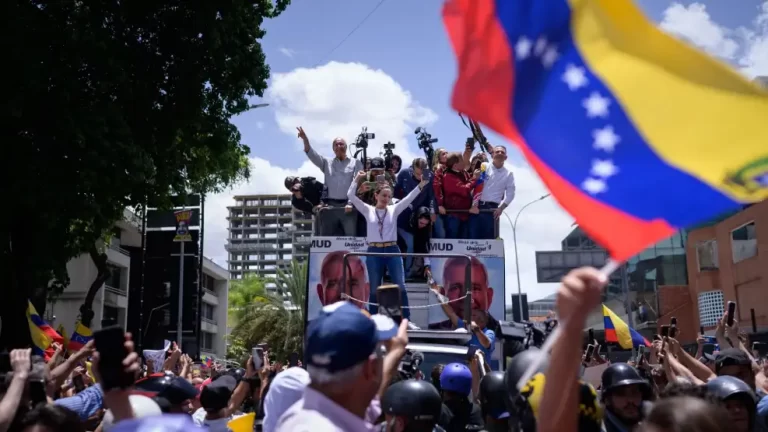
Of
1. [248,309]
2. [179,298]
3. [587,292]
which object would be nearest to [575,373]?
[587,292]

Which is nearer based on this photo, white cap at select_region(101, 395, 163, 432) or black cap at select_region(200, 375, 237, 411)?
white cap at select_region(101, 395, 163, 432)

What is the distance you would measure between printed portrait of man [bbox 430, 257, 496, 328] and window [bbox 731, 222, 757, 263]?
25412 mm

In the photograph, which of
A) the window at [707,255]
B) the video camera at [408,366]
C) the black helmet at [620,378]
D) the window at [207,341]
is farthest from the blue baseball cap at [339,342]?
the window at [207,341]

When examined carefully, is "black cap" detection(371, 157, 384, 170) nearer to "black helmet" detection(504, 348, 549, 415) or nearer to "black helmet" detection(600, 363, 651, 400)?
"black helmet" detection(600, 363, 651, 400)

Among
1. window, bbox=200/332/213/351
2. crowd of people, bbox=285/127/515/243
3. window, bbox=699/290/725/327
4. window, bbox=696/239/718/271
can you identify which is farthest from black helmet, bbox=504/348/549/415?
window, bbox=200/332/213/351

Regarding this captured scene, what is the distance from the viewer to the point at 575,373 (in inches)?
83.2

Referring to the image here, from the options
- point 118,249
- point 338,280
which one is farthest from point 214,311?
point 338,280

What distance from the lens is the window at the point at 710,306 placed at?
3650cm

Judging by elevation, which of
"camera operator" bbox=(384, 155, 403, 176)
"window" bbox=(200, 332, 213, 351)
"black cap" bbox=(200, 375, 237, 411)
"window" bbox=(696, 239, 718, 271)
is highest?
"window" bbox=(696, 239, 718, 271)

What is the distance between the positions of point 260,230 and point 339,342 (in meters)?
193

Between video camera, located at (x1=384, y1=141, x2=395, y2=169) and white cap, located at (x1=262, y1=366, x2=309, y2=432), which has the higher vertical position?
video camera, located at (x1=384, y1=141, x2=395, y2=169)

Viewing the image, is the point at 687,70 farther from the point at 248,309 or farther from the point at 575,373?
the point at 248,309

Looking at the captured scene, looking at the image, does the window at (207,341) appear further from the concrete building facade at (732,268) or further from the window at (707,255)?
the window at (707,255)

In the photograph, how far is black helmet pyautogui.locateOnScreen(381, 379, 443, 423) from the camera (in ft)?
12.7
